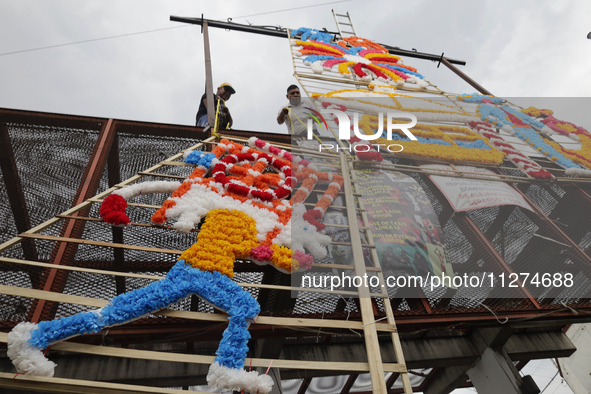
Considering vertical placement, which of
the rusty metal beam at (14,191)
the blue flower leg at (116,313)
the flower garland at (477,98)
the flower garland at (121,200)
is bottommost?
the blue flower leg at (116,313)

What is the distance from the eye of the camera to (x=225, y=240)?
2203 mm

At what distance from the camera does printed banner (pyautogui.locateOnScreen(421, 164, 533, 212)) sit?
3627 mm

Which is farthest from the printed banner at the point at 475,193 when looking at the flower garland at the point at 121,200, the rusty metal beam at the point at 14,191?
the rusty metal beam at the point at 14,191

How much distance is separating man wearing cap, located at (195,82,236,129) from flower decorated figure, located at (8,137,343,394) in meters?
1.30

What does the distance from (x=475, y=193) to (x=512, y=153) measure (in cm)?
139

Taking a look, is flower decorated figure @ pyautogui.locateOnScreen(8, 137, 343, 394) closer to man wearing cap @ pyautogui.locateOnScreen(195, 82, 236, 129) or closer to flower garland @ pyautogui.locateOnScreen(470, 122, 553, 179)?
man wearing cap @ pyautogui.locateOnScreen(195, 82, 236, 129)

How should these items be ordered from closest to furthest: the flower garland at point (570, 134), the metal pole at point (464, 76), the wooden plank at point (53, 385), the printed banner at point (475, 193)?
1. the wooden plank at point (53, 385)
2. the printed banner at point (475, 193)
3. the flower garland at point (570, 134)
4. the metal pole at point (464, 76)

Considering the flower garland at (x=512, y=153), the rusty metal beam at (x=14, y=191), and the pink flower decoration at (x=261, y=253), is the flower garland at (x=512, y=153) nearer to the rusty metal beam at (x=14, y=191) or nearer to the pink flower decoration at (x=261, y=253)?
the pink flower decoration at (x=261, y=253)

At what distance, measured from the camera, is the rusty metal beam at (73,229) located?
2082 mm

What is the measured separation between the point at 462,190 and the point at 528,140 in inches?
80.6

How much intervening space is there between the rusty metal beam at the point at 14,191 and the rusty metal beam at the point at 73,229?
0.61 metres

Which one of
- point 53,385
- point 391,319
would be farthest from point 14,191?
point 391,319

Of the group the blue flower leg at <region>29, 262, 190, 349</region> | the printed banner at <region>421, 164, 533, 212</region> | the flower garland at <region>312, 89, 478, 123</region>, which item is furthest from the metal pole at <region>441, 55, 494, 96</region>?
the blue flower leg at <region>29, 262, 190, 349</region>

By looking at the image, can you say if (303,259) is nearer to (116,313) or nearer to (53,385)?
(116,313)
